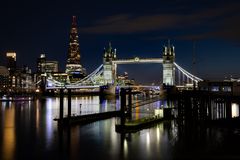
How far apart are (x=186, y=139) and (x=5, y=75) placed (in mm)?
100947

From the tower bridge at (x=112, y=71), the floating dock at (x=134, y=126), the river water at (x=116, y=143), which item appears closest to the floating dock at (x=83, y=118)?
the river water at (x=116, y=143)

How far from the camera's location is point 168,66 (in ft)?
319

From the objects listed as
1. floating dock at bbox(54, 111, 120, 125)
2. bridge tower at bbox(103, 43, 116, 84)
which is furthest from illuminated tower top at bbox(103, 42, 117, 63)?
floating dock at bbox(54, 111, 120, 125)

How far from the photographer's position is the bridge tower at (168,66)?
95500mm

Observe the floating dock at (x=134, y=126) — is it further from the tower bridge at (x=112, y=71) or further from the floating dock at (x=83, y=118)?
the tower bridge at (x=112, y=71)

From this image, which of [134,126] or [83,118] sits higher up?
[83,118]

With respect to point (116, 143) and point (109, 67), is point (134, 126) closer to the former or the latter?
point (116, 143)

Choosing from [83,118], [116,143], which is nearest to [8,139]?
[116,143]

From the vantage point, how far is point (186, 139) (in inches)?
972

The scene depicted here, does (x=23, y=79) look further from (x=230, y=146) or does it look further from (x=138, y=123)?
(x=230, y=146)

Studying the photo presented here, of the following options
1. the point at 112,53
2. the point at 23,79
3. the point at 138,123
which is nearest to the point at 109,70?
the point at 112,53

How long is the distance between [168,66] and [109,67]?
17775 mm

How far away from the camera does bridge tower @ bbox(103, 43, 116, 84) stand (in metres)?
105

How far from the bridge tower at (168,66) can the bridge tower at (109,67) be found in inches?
552
